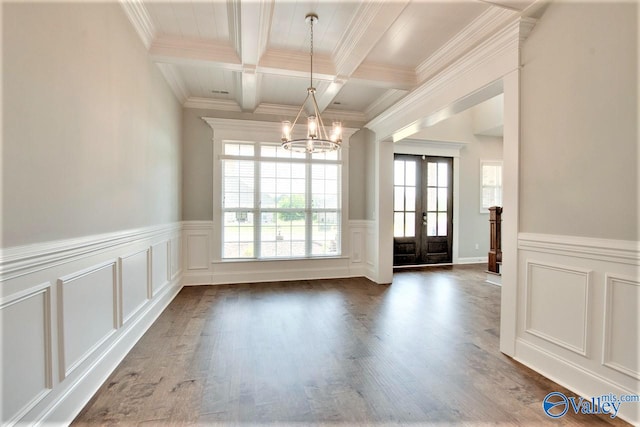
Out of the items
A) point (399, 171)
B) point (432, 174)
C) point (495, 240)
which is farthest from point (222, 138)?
point (495, 240)

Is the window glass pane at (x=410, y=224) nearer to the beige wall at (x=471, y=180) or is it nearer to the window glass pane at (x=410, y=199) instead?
the window glass pane at (x=410, y=199)

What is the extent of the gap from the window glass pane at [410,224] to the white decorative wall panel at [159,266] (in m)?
4.59

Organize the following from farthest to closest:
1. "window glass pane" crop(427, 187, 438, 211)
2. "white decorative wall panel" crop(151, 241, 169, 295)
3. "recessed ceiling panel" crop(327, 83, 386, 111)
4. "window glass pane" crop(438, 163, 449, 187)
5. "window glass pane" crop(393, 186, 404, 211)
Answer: "window glass pane" crop(438, 163, 449, 187)
"window glass pane" crop(427, 187, 438, 211)
"window glass pane" crop(393, 186, 404, 211)
"recessed ceiling panel" crop(327, 83, 386, 111)
"white decorative wall panel" crop(151, 241, 169, 295)

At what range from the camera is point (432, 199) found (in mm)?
6547

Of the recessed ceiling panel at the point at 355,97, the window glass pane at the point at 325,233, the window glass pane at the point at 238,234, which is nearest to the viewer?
the recessed ceiling panel at the point at 355,97

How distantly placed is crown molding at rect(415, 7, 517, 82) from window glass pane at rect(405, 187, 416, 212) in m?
3.11

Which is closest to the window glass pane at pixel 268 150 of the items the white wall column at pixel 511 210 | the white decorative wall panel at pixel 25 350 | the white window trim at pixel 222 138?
the white window trim at pixel 222 138

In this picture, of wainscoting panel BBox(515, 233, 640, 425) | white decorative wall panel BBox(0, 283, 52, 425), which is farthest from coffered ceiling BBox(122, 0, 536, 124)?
white decorative wall panel BBox(0, 283, 52, 425)

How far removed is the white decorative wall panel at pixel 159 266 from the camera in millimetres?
3200

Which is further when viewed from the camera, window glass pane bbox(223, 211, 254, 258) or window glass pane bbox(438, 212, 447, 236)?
window glass pane bbox(438, 212, 447, 236)

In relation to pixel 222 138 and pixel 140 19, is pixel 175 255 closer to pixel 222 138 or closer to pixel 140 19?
pixel 222 138

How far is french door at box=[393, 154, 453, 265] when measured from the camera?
20.7 feet

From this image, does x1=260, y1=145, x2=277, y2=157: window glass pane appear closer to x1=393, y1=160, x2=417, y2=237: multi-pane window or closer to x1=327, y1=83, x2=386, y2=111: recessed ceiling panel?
x1=327, y1=83, x2=386, y2=111: recessed ceiling panel

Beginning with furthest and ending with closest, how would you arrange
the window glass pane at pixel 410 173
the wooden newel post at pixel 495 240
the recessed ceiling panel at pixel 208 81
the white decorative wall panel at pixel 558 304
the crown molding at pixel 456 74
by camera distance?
the window glass pane at pixel 410 173 < the wooden newel post at pixel 495 240 < the recessed ceiling panel at pixel 208 81 < the crown molding at pixel 456 74 < the white decorative wall panel at pixel 558 304
